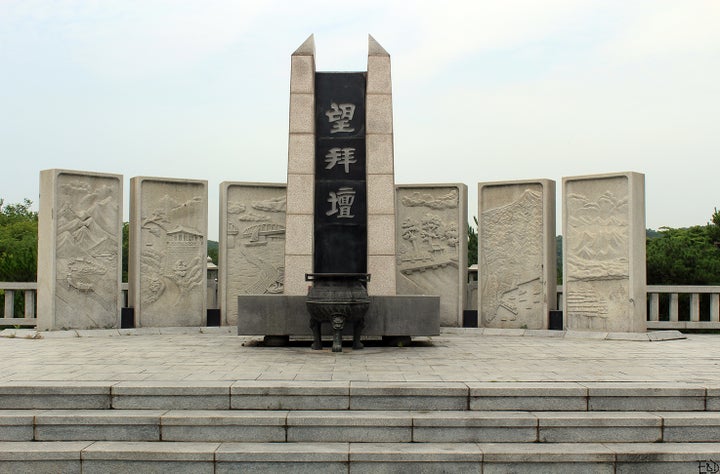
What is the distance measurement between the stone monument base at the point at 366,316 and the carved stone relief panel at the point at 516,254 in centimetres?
295

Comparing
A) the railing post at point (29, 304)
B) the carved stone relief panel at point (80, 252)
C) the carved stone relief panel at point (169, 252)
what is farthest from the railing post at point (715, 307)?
the railing post at point (29, 304)

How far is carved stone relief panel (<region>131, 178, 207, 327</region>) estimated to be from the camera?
38.7 ft

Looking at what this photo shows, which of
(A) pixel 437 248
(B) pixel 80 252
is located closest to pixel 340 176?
(A) pixel 437 248

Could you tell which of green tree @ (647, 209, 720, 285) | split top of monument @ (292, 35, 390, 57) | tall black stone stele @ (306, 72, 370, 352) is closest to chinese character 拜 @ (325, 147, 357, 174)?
tall black stone stele @ (306, 72, 370, 352)

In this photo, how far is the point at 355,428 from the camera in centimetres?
545

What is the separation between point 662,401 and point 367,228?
485 centimetres

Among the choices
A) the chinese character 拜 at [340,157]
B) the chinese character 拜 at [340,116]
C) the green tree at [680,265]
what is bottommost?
the green tree at [680,265]

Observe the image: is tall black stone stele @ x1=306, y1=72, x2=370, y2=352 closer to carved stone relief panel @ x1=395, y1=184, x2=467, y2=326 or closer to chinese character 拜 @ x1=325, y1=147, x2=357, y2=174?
chinese character 拜 @ x1=325, y1=147, x2=357, y2=174

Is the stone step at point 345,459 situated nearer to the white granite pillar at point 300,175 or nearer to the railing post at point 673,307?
the white granite pillar at point 300,175

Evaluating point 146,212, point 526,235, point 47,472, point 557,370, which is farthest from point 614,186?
point 47,472

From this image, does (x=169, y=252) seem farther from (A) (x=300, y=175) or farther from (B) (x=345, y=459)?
(B) (x=345, y=459)

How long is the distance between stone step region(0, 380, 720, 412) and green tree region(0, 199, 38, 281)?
861 cm

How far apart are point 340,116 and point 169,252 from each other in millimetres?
4119

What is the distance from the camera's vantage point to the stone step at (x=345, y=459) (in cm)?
512
